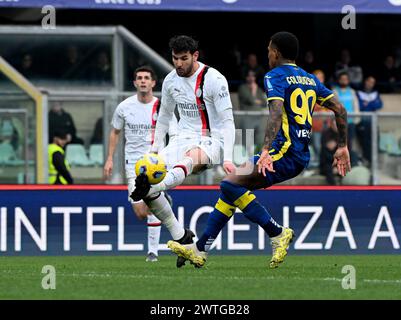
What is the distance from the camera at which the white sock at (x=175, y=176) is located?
11875mm

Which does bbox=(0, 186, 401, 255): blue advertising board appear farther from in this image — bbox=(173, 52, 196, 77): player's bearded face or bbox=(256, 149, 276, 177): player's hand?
bbox=(256, 149, 276, 177): player's hand

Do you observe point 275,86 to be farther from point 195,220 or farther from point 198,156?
point 195,220

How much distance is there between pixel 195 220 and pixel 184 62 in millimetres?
4635

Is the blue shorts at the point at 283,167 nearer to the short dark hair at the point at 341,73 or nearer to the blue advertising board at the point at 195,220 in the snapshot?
the blue advertising board at the point at 195,220

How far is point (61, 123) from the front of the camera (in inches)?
664

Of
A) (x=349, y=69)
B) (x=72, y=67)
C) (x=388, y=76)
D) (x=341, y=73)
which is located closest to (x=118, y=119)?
(x=72, y=67)

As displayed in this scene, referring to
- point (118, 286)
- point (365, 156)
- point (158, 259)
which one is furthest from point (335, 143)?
point (118, 286)

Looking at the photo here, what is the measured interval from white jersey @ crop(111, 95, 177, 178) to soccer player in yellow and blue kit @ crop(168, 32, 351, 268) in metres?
3.64

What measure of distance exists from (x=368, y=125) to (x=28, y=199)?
4.70 metres

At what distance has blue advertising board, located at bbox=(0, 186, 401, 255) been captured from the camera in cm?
1630

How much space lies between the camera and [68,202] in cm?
1636

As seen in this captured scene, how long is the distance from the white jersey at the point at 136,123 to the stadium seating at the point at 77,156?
60.4 inches

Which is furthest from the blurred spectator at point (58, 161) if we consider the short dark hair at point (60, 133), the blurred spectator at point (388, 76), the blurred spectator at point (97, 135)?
the blurred spectator at point (388, 76)

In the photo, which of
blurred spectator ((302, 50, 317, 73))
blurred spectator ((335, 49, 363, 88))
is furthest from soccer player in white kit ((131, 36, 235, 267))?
blurred spectator ((302, 50, 317, 73))
